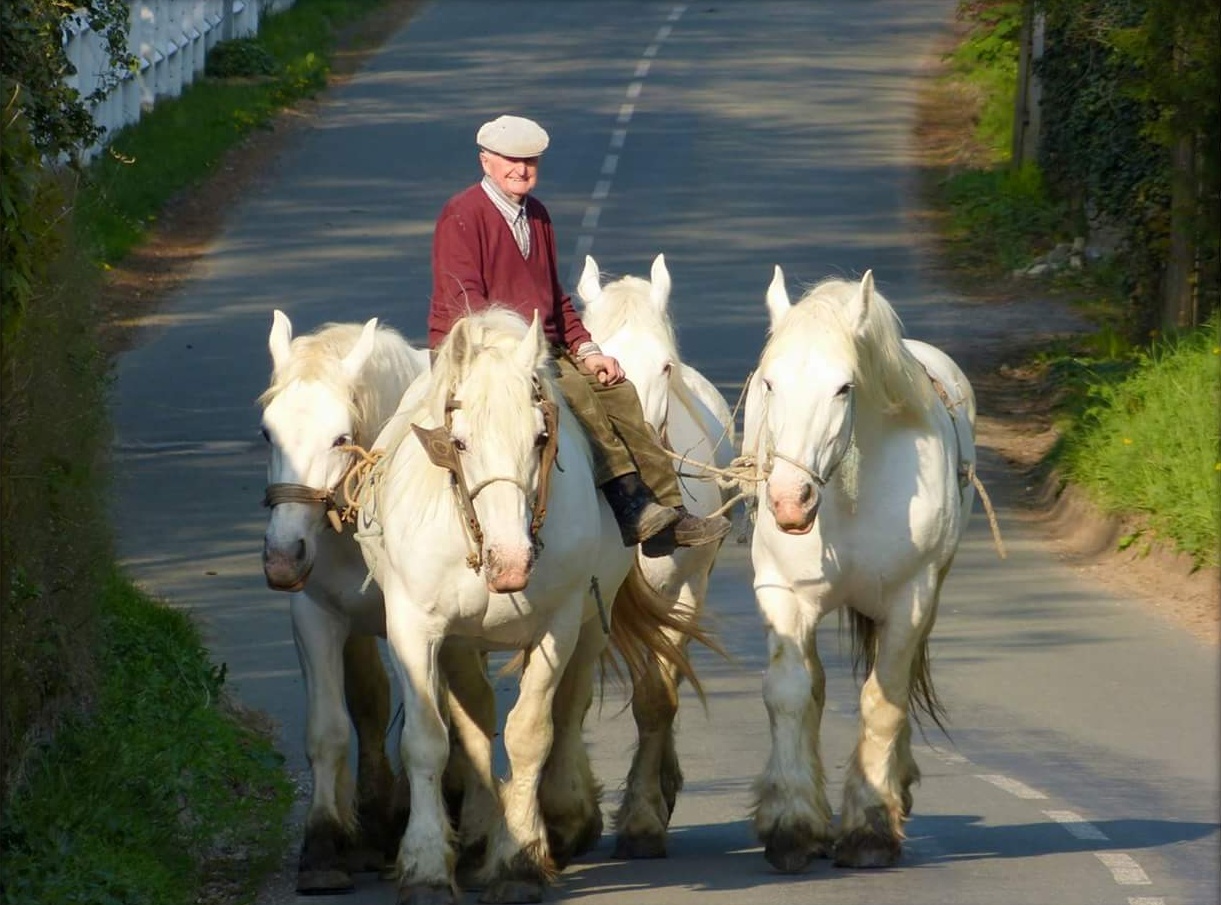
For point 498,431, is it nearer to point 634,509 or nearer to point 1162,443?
point 634,509

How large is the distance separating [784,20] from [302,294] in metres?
22.8

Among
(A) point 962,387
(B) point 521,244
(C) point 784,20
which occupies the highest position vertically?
(B) point 521,244

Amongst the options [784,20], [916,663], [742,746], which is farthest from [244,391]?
[784,20]

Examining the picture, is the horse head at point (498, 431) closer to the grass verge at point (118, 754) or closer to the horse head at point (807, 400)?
the horse head at point (807, 400)

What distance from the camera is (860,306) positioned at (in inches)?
349

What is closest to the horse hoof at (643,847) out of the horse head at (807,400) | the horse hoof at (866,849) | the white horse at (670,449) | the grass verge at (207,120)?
the white horse at (670,449)

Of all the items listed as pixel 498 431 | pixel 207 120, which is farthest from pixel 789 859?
pixel 207 120

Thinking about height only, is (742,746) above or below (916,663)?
below

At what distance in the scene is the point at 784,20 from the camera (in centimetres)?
4528

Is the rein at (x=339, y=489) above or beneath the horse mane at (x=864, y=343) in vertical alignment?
beneath

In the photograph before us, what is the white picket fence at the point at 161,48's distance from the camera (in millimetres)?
27678

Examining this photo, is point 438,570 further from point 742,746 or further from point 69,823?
point 742,746

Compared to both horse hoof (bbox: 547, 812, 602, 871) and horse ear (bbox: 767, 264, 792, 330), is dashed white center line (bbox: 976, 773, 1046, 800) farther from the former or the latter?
horse ear (bbox: 767, 264, 792, 330)

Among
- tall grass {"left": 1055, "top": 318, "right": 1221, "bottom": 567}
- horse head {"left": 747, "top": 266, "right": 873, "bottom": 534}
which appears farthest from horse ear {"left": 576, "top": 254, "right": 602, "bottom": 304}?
tall grass {"left": 1055, "top": 318, "right": 1221, "bottom": 567}
